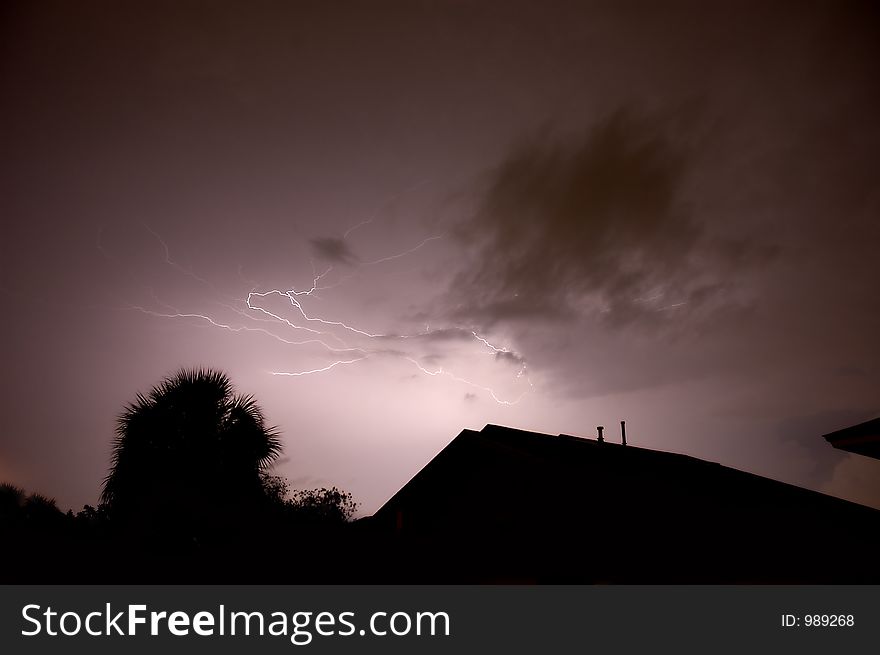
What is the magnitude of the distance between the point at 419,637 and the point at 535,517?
11.8 ft

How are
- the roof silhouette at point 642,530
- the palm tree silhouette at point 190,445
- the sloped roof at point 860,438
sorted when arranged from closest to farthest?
the roof silhouette at point 642,530 → the sloped roof at point 860,438 → the palm tree silhouette at point 190,445

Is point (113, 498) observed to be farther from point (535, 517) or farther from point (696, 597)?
point (696, 597)

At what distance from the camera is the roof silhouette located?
17.6ft

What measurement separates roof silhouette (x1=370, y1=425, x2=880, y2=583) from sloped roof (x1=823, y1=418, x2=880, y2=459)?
2.43 feet

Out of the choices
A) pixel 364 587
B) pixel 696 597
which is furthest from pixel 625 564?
pixel 364 587

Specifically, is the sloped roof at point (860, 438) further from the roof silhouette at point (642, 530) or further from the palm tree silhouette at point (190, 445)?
the palm tree silhouette at point (190, 445)

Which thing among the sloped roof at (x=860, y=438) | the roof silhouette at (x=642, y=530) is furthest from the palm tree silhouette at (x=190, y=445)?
the sloped roof at (x=860, y=438)

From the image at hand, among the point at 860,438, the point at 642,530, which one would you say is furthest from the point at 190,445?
the point at 860,438

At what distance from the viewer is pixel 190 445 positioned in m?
10.6

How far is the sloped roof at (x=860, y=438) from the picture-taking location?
562 cm

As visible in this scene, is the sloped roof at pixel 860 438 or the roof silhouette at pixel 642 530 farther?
the sloped roof at pixel 860 438

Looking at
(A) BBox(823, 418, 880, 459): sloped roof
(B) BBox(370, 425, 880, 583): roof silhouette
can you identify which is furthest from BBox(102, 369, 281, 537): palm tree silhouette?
(A) BBox(823, 418, 880, 459): sloped roof

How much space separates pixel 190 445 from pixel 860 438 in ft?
38.4

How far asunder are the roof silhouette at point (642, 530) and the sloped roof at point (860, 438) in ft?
2.43
